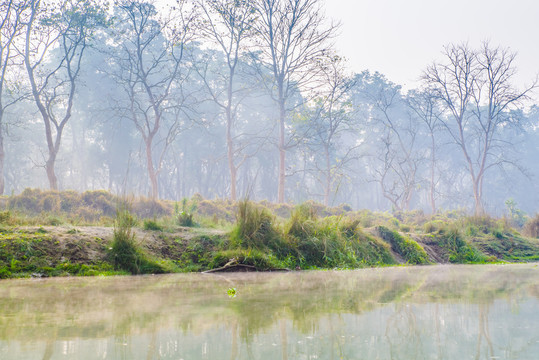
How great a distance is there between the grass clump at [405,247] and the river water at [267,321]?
460 cm

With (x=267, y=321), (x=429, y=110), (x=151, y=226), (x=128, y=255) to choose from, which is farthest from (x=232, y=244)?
(x=429, y=110)

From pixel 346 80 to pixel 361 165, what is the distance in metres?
26.6

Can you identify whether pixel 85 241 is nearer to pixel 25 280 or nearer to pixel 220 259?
pixel 25 280

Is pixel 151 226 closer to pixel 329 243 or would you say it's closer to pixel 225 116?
pixel 329 243

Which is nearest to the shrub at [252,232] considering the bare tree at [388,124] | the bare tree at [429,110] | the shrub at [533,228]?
the shrub at [533,228]

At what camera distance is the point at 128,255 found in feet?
21.9

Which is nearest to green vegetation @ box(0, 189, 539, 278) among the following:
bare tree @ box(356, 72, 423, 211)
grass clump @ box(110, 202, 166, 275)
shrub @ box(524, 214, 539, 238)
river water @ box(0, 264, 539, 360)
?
grass clump @ box(110, 202, 166, 275)

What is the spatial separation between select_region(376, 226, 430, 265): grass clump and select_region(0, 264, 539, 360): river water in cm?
460

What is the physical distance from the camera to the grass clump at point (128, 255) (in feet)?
21.7

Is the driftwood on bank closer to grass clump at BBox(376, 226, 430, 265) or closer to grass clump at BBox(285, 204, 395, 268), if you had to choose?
grass clump at BBox(285, 204, 395, 268)

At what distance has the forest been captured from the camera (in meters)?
23.0

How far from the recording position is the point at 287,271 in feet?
23.9

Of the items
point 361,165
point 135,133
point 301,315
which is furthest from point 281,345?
point 361,165

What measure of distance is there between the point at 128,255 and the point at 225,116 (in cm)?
3765
